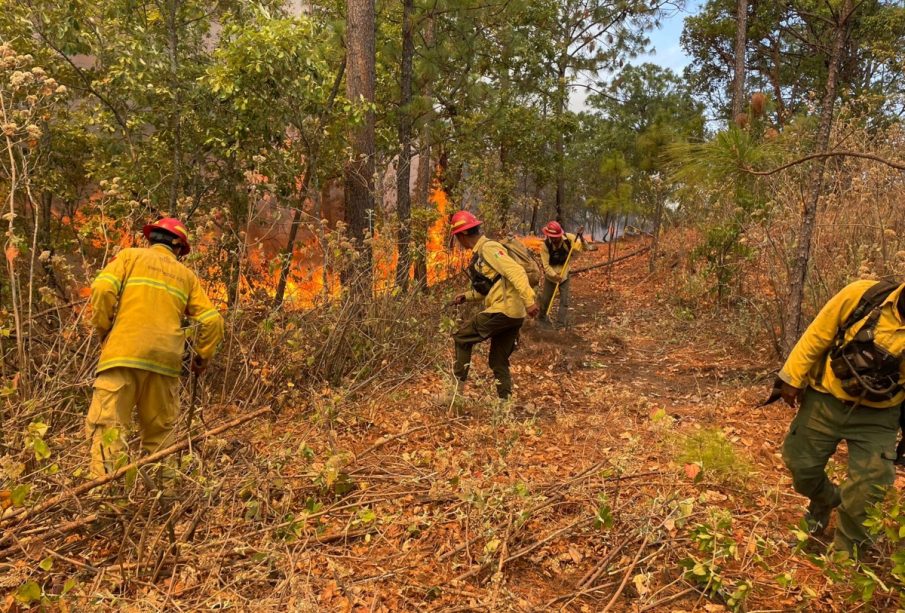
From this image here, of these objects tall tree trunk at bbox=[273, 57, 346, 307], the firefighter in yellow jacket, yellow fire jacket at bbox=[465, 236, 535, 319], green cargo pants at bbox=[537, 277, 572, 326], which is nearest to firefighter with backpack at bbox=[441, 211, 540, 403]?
yellow fire jacket at bbox=[465, 236, 535, 319]

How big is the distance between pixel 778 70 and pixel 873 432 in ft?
59.3

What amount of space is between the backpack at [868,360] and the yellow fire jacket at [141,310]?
→ 3642 millimetres

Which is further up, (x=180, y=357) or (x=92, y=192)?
(x=92, y=192)

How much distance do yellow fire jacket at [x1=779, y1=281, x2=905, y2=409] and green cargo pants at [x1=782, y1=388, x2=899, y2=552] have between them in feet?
0.23

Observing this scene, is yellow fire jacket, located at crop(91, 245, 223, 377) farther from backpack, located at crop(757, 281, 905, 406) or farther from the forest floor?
backpack, located at crop(757, 281, 905, 406)

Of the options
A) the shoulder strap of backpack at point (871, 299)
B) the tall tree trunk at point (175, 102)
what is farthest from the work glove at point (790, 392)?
the tall tree trunk at point (175, 102)

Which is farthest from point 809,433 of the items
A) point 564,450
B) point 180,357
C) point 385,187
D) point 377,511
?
point 385,187

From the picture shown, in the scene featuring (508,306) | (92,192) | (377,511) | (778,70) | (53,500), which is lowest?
(377,511)

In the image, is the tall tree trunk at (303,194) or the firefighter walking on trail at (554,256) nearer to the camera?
the tall tree trunk at (303,194)

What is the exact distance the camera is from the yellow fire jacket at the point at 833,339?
8.59 ft

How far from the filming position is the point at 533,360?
730 cm

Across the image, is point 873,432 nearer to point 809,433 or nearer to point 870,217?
point 809,433

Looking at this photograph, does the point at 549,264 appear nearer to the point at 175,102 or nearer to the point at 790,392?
the point at 175,102

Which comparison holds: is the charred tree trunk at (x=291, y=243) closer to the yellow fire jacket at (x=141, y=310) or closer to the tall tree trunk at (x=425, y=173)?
the tall tree trunk at (x=425, y=173)
